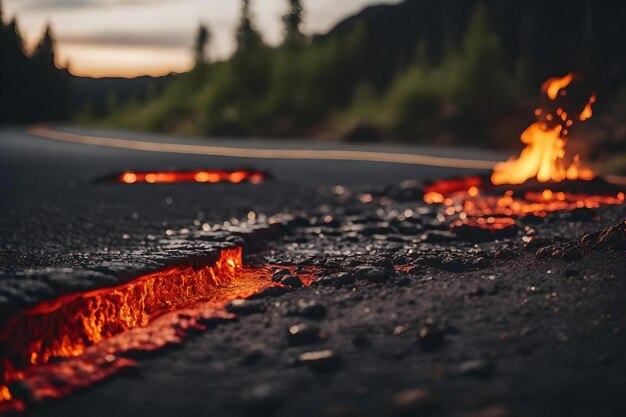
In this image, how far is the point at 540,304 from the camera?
348 centimetres

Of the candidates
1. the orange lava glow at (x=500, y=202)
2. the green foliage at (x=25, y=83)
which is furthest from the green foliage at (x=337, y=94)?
the orange lava glow at (x=500, y=202)

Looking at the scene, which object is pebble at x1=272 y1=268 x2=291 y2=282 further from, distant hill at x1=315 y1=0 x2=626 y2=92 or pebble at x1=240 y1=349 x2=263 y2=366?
distant hill at x1=315 y1=0 x2=626 y2=92

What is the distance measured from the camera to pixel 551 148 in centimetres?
894

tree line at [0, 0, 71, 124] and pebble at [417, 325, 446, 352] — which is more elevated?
tree line at [0, 0, 71, 124]

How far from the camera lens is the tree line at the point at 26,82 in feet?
142

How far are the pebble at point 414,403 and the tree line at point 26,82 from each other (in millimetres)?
42522

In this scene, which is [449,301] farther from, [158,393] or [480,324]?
[158,393]

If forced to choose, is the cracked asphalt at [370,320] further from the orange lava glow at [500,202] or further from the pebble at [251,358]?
the orange lava glow at [500,202]

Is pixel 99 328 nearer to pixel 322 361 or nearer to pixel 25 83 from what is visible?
pixel 322 361

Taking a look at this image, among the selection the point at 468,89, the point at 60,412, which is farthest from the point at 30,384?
the point at 468,89

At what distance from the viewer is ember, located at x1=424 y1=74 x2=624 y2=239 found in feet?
24.2

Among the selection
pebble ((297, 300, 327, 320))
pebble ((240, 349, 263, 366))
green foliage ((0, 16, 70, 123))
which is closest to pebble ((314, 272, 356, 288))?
pebble ((297, 300, 327, 320))

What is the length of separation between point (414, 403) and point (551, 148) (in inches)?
283

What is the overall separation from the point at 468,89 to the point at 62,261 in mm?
18272
